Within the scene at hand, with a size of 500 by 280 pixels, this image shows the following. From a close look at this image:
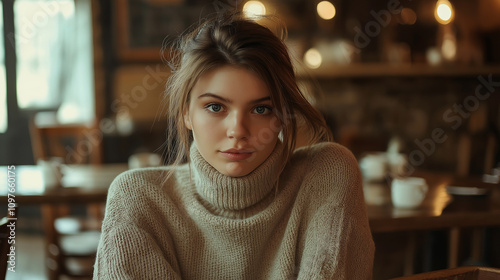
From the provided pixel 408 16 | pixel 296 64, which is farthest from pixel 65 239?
pixel 408 16

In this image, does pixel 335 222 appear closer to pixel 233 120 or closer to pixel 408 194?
pixel 233 120

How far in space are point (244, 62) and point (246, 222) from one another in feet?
0.91

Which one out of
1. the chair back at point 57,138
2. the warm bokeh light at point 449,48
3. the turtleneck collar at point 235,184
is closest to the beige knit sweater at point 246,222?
the turtleneck collar at point 235,184

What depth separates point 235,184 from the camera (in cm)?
97

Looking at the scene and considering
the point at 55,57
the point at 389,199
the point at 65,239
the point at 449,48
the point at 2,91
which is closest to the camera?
the point at 389,199

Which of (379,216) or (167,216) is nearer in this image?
(167,216)

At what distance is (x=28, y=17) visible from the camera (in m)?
Result: 3.96

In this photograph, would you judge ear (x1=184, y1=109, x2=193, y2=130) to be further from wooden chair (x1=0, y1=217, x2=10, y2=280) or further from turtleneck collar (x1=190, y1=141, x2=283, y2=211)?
wooden chair (x1=0, y1=217, x2=10, y2=280)

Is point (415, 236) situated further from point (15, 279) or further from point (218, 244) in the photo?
point (15, 279)

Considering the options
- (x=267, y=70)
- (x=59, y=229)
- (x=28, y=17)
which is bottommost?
(x=59, y=229)

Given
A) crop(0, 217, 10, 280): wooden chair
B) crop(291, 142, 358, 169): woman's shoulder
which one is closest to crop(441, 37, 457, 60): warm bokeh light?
crop(291, 142, 358, 169): woman's shoulder

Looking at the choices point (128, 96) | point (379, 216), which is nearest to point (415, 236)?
point (379, 216)

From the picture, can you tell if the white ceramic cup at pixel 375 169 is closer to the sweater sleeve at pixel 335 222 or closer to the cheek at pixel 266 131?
the sweater sleeve at pixel 335 222

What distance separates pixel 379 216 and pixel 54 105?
323 cm
